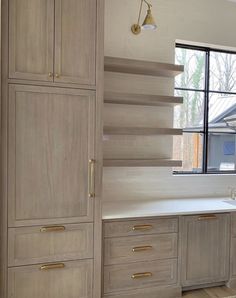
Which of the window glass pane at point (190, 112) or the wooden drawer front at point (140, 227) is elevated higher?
the window glass pane at point (190, 112)

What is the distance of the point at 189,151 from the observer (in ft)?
11.1

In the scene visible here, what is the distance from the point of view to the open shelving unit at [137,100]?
2.69m

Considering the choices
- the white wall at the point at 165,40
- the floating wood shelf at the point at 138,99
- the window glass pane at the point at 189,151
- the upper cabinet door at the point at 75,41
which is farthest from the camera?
the window glass pane at the point at 189,151

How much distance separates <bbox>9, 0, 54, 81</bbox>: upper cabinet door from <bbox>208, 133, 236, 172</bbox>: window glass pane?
2.26 meters

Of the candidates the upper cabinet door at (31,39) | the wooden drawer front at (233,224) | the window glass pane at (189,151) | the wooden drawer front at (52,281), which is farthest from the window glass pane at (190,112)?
the wooden drawer front at (52,281)

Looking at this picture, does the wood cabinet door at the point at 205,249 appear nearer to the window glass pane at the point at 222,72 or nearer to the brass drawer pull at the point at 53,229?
the brass drawer pull at the point at 53,229

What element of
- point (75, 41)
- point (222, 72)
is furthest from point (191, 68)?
point (75, 41)

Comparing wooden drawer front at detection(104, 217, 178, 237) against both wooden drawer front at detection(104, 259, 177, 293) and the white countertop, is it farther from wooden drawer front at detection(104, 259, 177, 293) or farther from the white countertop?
wooden drawer front at detection(104, 259, 177, 293)

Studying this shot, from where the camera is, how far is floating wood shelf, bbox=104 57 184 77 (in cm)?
268

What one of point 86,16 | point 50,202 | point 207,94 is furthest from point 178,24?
point 50,202

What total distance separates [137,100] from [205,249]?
1.58m

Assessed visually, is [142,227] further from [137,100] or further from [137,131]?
[137,100]

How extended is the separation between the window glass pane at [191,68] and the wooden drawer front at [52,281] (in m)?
2.29

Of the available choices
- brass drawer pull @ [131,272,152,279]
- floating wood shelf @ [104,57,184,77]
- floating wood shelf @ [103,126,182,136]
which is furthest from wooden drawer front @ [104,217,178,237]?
floating wood shelf @ [104,57,184,77]
